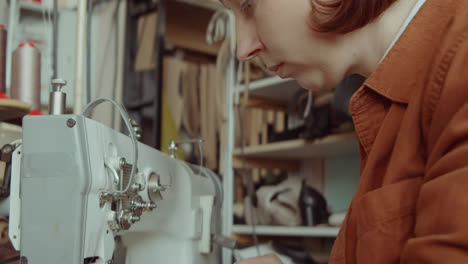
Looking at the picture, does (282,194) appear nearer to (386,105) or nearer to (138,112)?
(138,112)

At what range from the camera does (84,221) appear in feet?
2.10

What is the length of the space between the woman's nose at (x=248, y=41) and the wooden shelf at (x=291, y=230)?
92cm

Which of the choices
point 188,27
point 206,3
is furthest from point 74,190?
point 188,27

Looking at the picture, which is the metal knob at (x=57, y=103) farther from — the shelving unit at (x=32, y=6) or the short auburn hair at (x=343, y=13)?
the shelving unit at (x=32, y=6)

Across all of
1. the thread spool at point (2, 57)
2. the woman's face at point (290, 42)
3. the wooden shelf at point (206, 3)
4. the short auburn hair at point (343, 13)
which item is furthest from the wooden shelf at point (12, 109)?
the wooden shelf at point (206, 3)

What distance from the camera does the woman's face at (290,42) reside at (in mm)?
727

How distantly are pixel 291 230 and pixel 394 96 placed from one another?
1.15 meters

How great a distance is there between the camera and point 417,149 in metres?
0.59

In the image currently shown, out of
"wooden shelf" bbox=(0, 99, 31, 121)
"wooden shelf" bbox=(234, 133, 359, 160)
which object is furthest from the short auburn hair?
"wooden shelf" bbox=(234, 133, 359, 160)

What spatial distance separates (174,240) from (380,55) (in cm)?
57

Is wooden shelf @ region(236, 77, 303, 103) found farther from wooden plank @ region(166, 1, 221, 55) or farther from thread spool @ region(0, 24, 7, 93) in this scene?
thread spool @ region(0, 24, 7, 93)

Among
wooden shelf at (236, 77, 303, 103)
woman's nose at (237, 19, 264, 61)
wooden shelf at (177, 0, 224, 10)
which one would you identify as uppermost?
wooden shelf at (177, 0, 224, 10)

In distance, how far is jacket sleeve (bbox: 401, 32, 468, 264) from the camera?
457 millimetres

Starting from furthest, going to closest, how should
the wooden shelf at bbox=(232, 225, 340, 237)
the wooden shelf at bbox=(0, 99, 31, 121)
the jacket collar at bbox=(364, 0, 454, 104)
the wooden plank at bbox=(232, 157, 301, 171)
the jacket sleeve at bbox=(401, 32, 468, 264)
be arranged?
the wooden plank at bbox=(232, 157, 301, 171), the wooden shelf at bbox=(232, 225, 340, 237), the wooden shelf at bbox=(0, 99, 31, 121), the jacket collar at bbox=(364, 0, 454, 104), the jacket sleeve at bbox=(401, 32, 468, 264)
